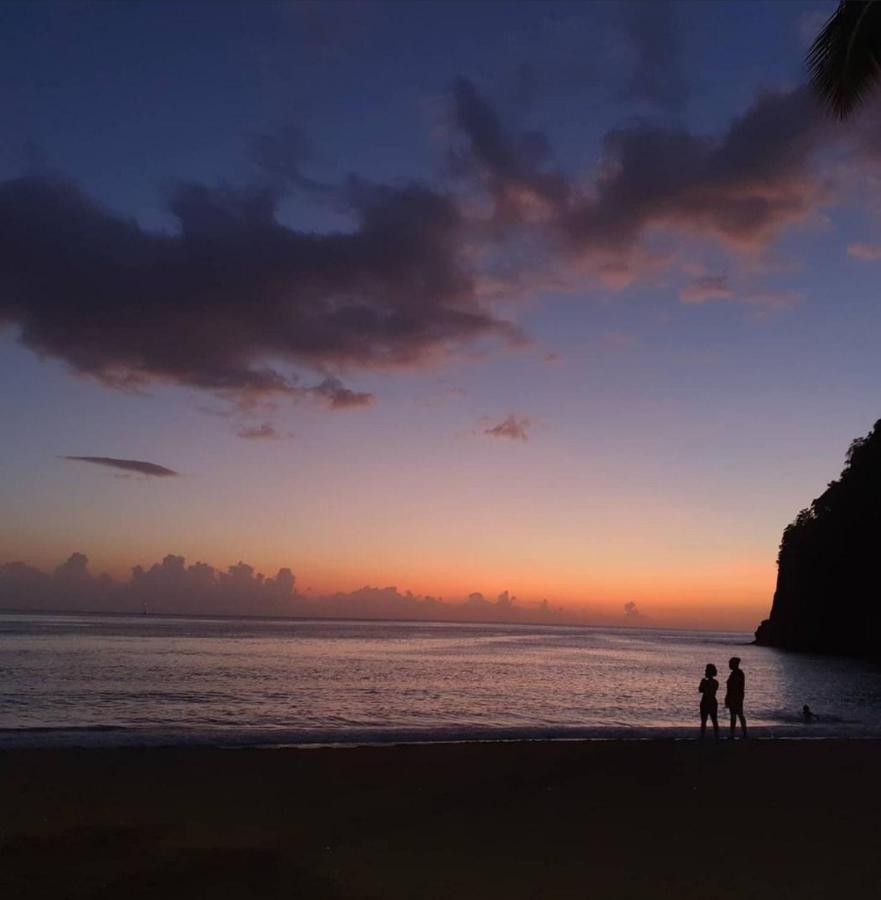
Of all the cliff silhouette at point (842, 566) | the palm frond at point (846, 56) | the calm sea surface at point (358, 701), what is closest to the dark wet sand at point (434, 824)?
the calm sea surface at point (358, 701)

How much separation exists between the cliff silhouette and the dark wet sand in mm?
77304

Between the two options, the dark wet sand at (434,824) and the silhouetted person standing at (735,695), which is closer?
the dark wet sand at (434,824)

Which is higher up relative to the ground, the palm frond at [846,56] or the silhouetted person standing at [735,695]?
the palm frond at [846,56]

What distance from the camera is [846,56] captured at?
342 inches

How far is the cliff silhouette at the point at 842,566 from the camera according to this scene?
82.7 m

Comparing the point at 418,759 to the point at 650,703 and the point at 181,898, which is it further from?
the point at 650,703

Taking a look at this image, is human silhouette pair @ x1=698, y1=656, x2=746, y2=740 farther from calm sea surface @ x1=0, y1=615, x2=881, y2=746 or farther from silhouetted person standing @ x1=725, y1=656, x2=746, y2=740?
calm sea surface @ x1=0, y1=615, x2=881, y2=746

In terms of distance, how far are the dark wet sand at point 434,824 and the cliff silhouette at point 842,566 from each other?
254 ft

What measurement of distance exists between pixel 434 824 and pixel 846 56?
34.7 ft

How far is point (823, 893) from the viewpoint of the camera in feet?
25.7

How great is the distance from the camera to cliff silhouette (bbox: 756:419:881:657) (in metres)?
82.7

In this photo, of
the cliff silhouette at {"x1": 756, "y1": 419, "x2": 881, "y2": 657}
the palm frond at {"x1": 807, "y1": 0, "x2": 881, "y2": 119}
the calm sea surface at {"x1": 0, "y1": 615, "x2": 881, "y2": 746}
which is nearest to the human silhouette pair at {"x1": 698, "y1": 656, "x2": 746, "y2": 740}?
the calm sea surface at {"x1": 0, "y1": 615, "x2": 881, "y2": 746}

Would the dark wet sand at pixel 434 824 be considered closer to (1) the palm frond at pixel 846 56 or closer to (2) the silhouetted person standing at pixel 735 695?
(2) the silhouetted person standing at pixel 735 695

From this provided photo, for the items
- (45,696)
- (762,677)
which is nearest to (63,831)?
(45,696)
